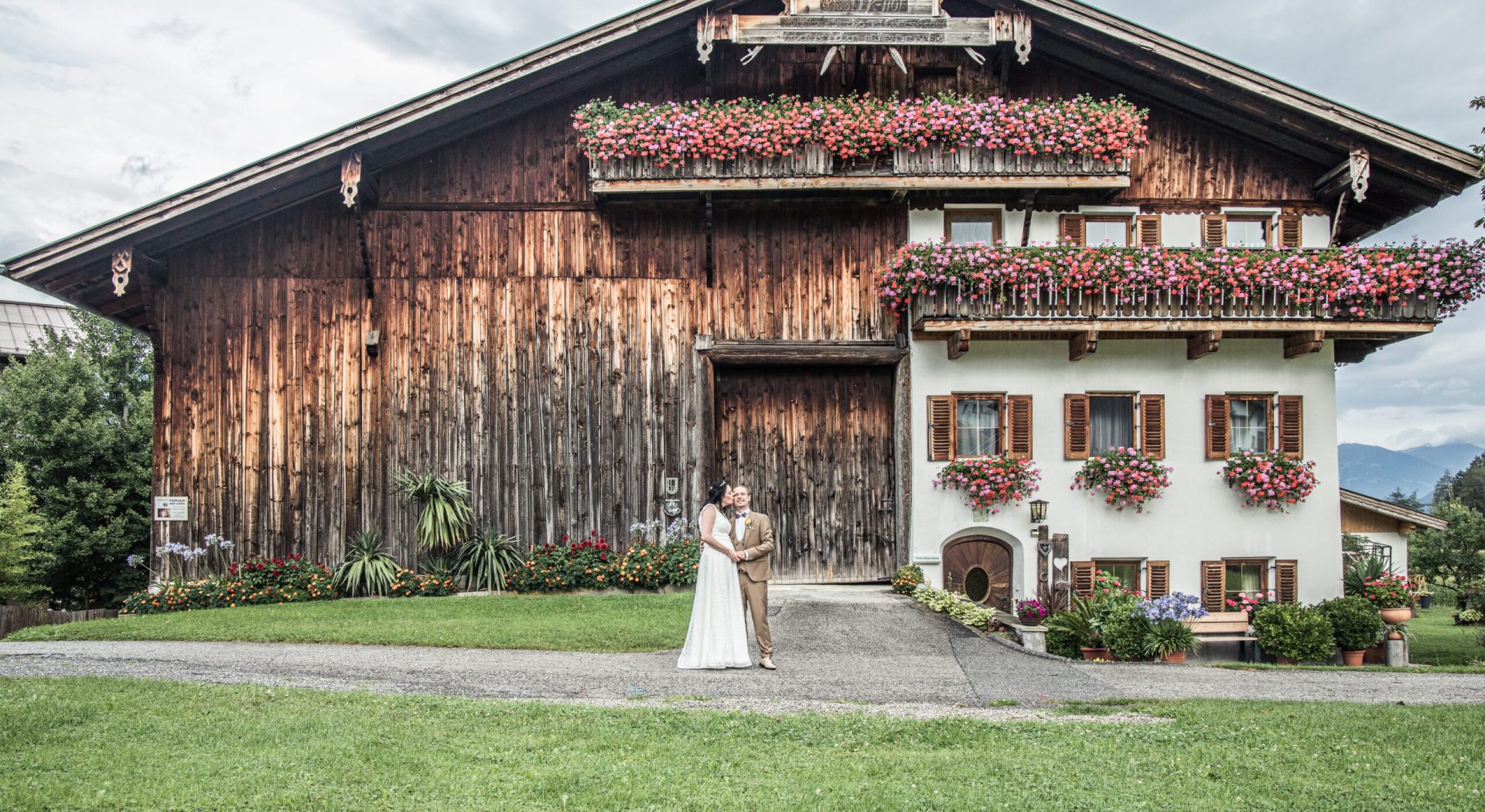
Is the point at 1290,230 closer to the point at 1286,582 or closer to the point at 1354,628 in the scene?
the point at 1286,582

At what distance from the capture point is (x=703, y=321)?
64.6 ft

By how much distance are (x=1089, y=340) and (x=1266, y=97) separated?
5.59 m

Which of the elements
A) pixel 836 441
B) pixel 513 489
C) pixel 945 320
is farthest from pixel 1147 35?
pixel 513 489

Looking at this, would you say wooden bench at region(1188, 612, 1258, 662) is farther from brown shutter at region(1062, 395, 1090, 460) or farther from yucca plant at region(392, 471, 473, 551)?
yucca plant at region(392, 471, 473, 551)

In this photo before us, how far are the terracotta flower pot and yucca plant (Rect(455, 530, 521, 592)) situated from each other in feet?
50.3

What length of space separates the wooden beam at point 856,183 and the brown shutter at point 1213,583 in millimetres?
7497

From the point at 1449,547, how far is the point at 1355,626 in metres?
29.3

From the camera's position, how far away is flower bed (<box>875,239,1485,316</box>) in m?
18.5

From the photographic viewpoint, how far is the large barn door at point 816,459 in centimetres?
2003

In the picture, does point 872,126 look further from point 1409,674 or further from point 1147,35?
point 1409,674

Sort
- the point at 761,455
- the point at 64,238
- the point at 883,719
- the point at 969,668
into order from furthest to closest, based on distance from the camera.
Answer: the point at 761,455 < the point at 64,238 < the point at 969,668 < the point at 883,719

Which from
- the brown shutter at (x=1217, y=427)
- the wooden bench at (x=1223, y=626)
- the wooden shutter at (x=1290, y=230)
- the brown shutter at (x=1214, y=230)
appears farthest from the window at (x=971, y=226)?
the wooden bench at (x=1223, y=626)

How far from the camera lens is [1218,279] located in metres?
18.6

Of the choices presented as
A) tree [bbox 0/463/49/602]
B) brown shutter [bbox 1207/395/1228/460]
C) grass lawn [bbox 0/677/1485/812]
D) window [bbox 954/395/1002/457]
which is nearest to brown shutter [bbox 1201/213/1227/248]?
brown shutter [bbox 1207/395/1228/460]
